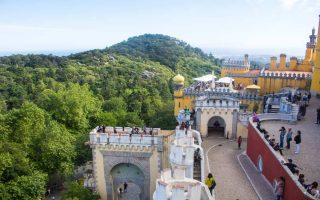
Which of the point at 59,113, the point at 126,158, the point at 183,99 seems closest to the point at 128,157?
the point at 126,158

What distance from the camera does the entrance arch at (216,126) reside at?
84.5ft

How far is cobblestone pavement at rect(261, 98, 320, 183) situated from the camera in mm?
14445

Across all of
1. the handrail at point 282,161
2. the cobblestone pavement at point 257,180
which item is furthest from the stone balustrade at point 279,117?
the cobblestone pavement at point 257,180

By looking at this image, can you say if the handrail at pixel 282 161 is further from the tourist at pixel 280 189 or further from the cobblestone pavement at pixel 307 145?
the cobblestone pavement at pixel 307 145

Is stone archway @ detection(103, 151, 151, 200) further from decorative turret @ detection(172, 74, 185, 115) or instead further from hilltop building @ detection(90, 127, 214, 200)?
decorative turret @ detection(172, 74, 185, 115)

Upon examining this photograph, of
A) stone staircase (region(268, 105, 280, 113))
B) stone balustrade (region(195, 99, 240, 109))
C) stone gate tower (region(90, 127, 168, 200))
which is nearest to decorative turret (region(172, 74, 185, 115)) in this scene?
stone balustrade (region(195, 99, 240, 109))

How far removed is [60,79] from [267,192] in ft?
194

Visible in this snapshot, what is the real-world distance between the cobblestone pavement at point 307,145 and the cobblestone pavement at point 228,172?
8.28ft

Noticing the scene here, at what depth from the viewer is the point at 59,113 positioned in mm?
37156

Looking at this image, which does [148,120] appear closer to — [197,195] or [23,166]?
[23,166]

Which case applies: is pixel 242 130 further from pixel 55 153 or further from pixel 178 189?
pixel 178 189

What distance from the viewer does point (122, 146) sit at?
73.3ft

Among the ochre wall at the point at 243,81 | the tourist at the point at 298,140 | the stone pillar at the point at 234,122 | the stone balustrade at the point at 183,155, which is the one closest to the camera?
the stone balustrade at the point at 183,155

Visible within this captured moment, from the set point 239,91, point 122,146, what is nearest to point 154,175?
point 122,146
